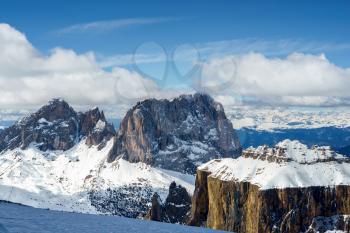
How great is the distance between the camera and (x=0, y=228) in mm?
151000

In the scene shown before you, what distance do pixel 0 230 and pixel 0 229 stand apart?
2.48 m

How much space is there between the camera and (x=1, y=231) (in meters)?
148

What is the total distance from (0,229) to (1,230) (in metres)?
0.37

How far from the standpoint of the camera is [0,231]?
478ft

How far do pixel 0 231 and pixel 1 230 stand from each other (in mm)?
4668

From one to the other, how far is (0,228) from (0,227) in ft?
3.85

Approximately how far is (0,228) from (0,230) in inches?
133

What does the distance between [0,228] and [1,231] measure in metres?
3.60

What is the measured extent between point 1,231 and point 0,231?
76.1 inches

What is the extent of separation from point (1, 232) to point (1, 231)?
262 centimetres

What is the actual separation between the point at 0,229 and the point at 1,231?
2.69 meters

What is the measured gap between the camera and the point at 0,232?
471 ft

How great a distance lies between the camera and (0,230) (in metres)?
148

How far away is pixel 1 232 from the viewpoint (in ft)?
476
